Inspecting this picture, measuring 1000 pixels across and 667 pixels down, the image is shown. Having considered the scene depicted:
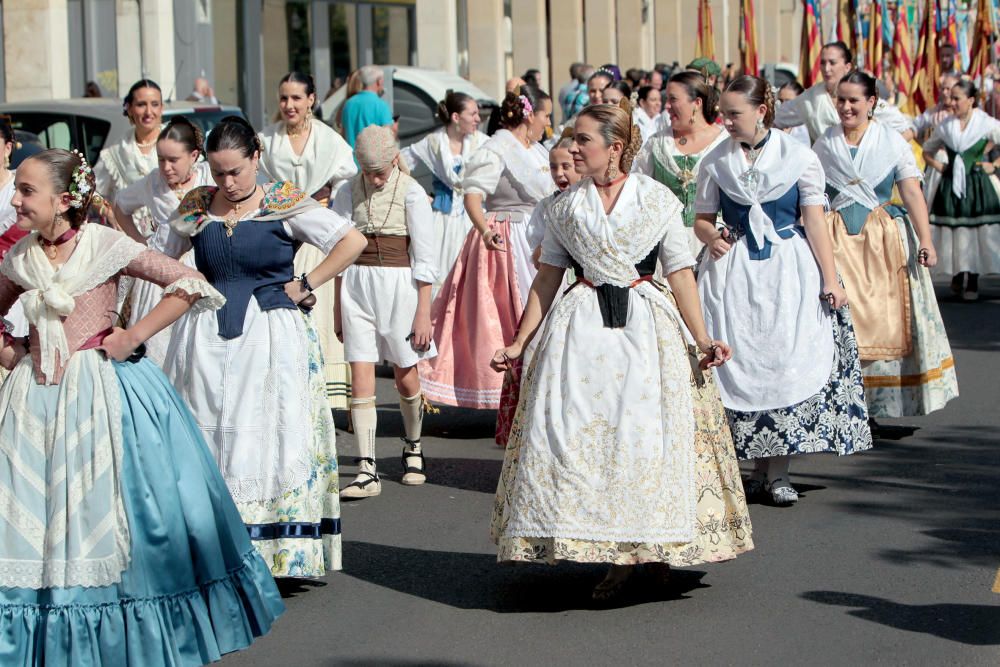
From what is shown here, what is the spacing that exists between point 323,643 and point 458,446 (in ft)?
12.6

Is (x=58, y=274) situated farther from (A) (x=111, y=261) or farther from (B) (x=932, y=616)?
(B) (x=932, y=616)

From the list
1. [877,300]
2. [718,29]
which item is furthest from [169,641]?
[718,29]

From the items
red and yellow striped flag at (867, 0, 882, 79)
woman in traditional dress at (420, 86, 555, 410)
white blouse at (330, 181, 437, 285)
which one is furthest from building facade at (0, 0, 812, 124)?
white blouse at (330, 181, 437, 285)

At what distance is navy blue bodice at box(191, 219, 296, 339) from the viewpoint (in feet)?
20.1

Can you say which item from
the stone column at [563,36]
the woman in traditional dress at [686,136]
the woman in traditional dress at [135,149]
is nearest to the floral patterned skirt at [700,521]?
the woman in traditional dress at [686,136]

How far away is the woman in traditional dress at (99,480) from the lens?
4785 mm

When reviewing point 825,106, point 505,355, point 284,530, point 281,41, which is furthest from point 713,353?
point 281,41

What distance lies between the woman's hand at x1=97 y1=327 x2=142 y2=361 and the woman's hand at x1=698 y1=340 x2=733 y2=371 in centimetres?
199

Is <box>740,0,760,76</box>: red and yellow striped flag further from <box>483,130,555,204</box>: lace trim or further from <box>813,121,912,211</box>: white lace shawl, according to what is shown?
<box>813,121,912,211</box>: white lace shawl

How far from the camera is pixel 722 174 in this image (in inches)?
304

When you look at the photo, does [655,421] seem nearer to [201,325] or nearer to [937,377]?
[201,325]

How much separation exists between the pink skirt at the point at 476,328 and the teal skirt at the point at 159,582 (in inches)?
184

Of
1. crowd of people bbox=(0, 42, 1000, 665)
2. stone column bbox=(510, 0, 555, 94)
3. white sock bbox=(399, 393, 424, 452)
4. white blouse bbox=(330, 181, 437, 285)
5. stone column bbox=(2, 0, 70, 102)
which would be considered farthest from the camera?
stone column bbox=(510, 0, 555, 94)

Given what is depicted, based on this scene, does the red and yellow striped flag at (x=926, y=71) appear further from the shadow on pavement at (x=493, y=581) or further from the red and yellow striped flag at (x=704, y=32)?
the shadow on pavement at (x=493, y=581)
